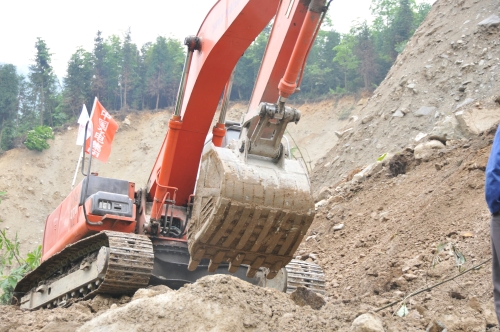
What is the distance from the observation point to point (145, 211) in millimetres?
7285

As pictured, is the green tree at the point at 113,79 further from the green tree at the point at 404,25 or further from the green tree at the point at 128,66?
the green tree at the point at 404,25

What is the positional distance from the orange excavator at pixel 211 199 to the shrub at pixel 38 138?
95.8 ft

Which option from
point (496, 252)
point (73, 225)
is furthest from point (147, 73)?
point (496, 252)

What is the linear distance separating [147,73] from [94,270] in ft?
134

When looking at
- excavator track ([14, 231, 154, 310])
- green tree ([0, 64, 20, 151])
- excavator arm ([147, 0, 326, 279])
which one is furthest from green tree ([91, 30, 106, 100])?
excavator arm ([147, 0, 326, 279])

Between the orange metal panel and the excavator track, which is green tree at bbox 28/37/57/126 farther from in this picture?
the excavator track

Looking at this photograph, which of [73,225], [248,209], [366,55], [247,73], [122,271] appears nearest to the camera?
[248,209]

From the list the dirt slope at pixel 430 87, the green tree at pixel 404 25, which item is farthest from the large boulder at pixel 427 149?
the green tree at pixel 404 25

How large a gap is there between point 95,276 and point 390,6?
1675 inches

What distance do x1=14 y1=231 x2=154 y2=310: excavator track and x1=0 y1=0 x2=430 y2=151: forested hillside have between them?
103 feet

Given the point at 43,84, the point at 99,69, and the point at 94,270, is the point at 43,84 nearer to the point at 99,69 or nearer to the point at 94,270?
the point at 99,69

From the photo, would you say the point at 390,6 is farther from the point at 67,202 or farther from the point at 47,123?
the point at 67,202

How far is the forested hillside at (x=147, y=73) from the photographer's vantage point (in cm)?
3925

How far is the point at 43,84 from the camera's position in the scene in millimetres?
42375
